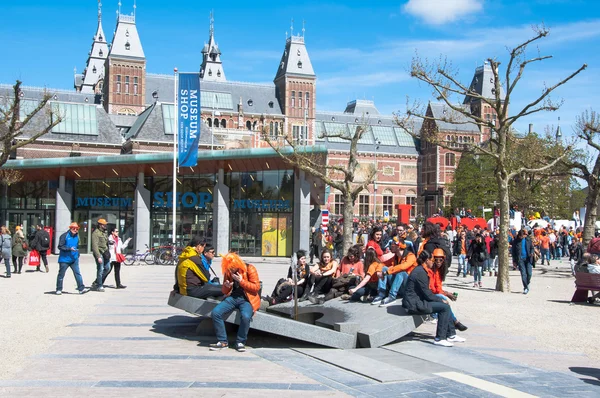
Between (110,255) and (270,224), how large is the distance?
1642cm

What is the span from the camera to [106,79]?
95438 mm

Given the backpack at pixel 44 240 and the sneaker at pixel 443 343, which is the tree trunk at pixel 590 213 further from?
the backpack at pixel 44 240

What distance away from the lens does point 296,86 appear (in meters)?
101

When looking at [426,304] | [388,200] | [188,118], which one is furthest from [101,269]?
[388,200]

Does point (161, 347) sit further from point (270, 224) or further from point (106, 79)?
point (106, 79)

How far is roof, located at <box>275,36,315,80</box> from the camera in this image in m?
101

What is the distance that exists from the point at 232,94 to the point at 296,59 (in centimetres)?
1055

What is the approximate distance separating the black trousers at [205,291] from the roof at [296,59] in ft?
300

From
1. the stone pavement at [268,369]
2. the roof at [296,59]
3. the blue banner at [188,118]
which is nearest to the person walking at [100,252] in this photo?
the stone pavement at [268,369]

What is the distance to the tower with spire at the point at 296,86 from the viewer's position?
10075 centimetres

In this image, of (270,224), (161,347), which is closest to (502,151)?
(161,347)

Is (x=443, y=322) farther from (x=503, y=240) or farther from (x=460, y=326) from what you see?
(x=503, y=240)

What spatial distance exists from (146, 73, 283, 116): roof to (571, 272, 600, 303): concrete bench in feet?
267

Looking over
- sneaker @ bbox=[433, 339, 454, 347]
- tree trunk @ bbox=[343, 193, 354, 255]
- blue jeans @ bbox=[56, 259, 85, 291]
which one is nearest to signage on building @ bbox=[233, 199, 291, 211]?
tree trunk @ bbox=[343, 193, 354, 255]
